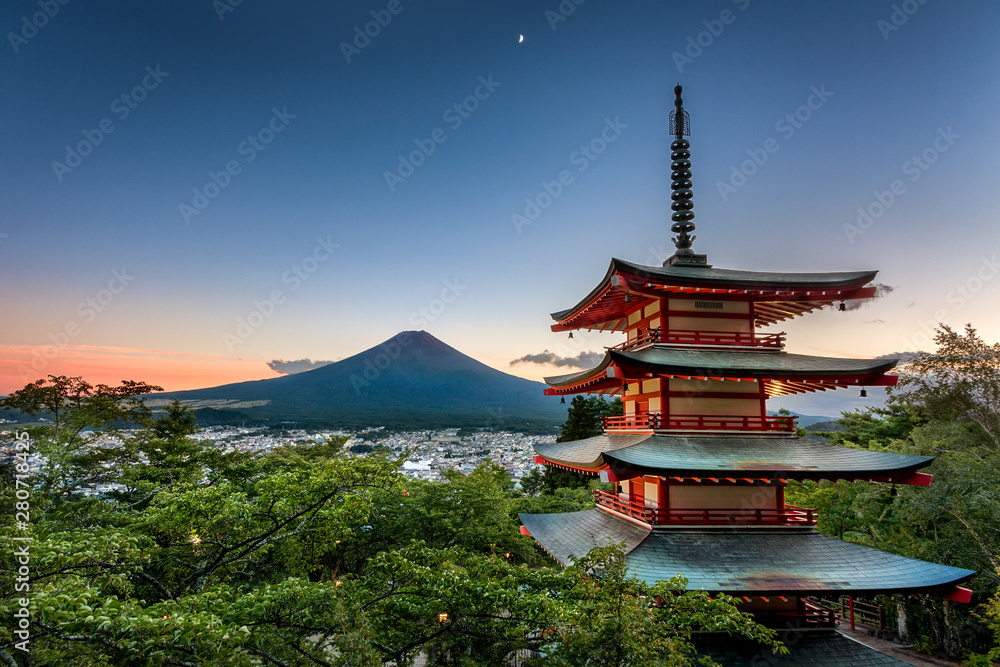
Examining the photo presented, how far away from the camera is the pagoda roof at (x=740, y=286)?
33.9 feet

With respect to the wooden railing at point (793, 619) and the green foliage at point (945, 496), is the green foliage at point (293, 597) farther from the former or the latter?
the green foliage at point (945, 496)

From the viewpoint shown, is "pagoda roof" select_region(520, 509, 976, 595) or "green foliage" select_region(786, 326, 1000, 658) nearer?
"pagoda roof" select_region(520, 509, 976, 595)

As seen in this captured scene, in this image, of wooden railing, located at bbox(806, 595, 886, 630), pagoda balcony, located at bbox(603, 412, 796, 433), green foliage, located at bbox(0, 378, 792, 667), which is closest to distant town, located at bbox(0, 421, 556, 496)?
wooden railing, located at bbox(806, 595, 886, 630)

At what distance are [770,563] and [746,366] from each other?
3.63m

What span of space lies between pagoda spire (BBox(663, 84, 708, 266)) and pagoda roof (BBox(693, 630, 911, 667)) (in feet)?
26.4

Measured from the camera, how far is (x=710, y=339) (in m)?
11.1

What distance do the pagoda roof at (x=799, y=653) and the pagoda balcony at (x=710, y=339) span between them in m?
5.63

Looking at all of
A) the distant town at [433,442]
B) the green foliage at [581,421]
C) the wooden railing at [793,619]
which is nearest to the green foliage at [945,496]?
the wooden railing at [793,619]

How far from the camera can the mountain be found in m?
74.0

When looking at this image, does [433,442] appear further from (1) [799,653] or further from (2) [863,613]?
(1) [799,653]

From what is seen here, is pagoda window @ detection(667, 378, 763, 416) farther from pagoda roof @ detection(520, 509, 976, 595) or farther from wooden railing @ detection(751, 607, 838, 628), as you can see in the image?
wooden railing @ detection(751, 607, 838, 628)

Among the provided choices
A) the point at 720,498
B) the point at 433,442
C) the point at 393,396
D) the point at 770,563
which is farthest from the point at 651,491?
the point at 393,396

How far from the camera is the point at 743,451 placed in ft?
32.5

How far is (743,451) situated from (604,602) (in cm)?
553
